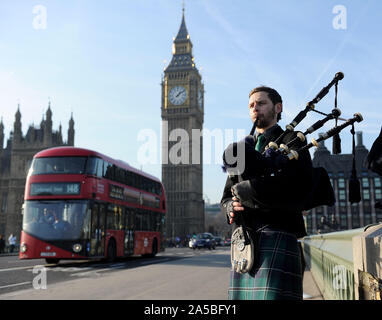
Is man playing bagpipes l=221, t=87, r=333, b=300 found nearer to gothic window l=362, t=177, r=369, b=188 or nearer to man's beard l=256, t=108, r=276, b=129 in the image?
man's beard l=256, t=108, r=276, b=129

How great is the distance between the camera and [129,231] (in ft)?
60.7

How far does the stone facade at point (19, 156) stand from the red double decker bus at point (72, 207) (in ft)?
212

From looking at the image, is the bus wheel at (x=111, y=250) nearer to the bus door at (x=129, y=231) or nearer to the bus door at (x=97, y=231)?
the bus door at (x=97, y=231)

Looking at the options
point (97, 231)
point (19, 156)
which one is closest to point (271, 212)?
point (97, 231)

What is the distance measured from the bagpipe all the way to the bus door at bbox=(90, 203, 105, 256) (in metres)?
13.5

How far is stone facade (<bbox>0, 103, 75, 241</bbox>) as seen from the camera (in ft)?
253

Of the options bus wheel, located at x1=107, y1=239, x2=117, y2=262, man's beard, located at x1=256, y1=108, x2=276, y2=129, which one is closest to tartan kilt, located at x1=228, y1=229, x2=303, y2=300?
man's beard, located at x1=256, y1=108, x2=276, y2=129

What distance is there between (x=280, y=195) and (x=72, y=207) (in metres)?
13.2

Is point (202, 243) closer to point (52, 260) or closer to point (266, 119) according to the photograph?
point (52, 260)

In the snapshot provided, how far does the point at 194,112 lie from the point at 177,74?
393 inches

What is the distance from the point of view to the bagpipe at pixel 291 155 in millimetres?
1923

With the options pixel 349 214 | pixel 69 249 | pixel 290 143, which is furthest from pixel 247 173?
pixel 349 214

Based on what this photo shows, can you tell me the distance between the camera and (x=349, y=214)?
8369 centimetres

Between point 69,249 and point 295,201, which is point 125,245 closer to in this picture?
point 69,249
